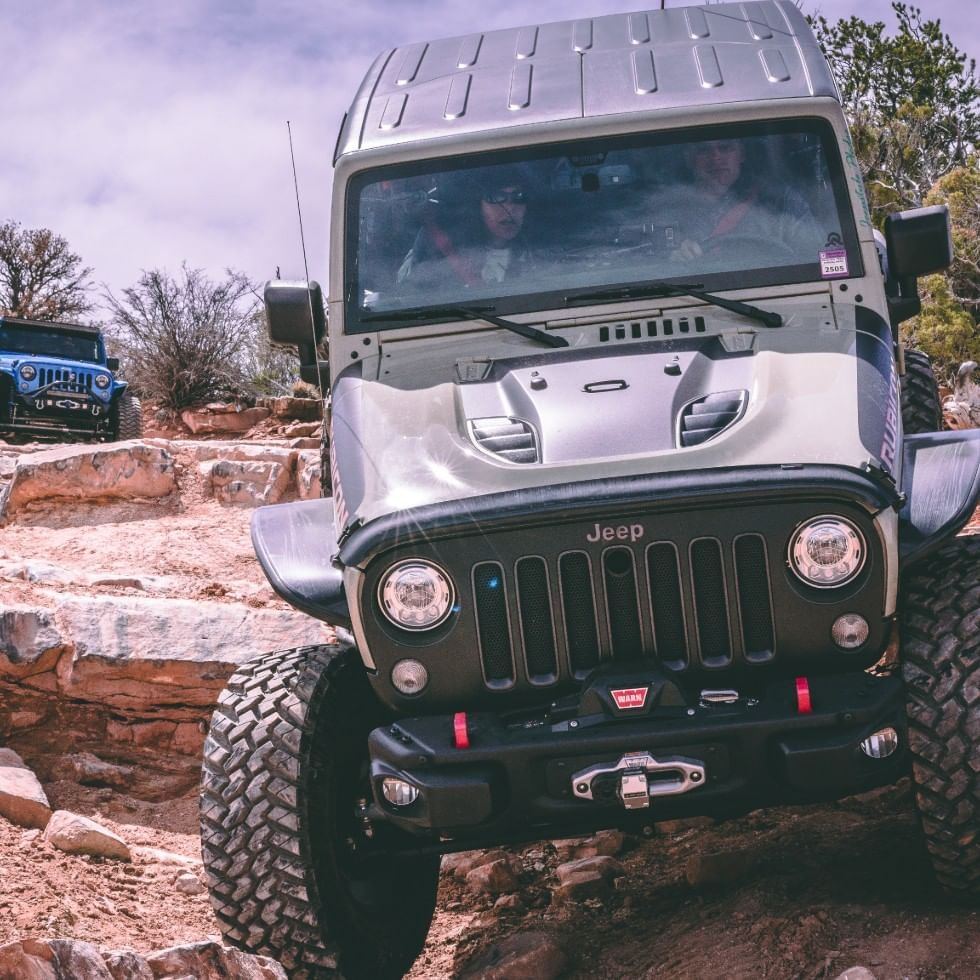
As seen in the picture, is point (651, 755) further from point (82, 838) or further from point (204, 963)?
point (82, 838)

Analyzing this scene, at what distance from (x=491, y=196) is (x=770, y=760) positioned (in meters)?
1.93

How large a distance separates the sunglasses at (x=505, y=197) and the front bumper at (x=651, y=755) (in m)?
1.66

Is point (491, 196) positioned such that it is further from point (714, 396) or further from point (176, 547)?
point (176, 547)

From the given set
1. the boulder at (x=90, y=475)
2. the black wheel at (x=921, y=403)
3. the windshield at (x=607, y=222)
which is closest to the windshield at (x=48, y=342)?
the boulder at (x=90, y=475)

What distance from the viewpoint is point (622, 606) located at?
3.06 m

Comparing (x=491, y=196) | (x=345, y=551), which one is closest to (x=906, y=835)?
(x=345, y=551)

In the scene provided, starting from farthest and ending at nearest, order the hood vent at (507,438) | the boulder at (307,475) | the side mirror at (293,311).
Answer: the boulder at (307,475)
the side mirror at (293,311)
the hood vent at (507,438)

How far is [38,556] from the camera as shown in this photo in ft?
27.6

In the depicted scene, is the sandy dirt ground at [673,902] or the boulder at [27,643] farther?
the boulder at [27,643]

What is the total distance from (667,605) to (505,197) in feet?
5.07

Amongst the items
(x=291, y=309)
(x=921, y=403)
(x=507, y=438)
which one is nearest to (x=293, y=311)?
(x=291, y=309)

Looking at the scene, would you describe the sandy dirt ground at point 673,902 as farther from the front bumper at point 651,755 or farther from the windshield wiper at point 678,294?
the windshield wiper at point 678,294

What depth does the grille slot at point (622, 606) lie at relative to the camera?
9.98 feet

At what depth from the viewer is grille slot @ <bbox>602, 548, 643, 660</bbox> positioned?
3.04m
